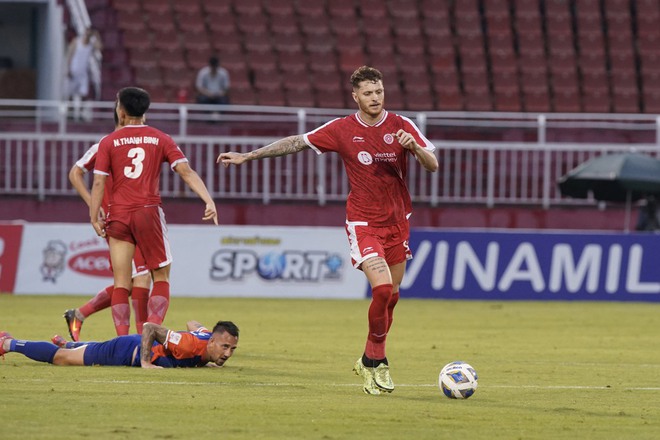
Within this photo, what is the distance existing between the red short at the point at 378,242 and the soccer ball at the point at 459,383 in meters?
1.03

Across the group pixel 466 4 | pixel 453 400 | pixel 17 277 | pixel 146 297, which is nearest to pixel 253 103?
pixel 466 4

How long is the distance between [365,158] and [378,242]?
0.63 meters

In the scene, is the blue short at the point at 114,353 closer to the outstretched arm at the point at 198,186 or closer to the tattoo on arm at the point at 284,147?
the outstretched arm at the point at 198,186

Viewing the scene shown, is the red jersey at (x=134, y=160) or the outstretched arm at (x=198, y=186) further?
the red jersey at (x=134, y=160)

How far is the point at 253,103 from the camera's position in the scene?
28266 mm

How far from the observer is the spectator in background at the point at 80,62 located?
26.7 metres

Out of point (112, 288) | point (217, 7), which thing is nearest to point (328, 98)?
point (217, 7)

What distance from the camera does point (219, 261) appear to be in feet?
75.4

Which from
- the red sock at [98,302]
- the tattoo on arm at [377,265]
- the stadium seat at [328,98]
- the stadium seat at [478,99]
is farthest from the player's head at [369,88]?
the stadium seat at [478,99]

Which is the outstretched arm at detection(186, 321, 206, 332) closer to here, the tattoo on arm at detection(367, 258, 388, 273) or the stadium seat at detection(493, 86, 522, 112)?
the tattoo on arm at detection(367, 258, 388, 273)

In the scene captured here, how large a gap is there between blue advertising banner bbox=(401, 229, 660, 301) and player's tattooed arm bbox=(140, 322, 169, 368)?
36.9ft

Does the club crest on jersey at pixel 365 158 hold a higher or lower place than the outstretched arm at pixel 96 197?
higher

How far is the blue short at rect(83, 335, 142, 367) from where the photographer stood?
12031mm

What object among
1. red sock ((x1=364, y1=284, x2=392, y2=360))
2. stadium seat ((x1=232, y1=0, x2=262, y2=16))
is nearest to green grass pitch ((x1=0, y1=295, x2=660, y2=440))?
red sock ((x1=364, y1=284, x2=392, y2=360))
